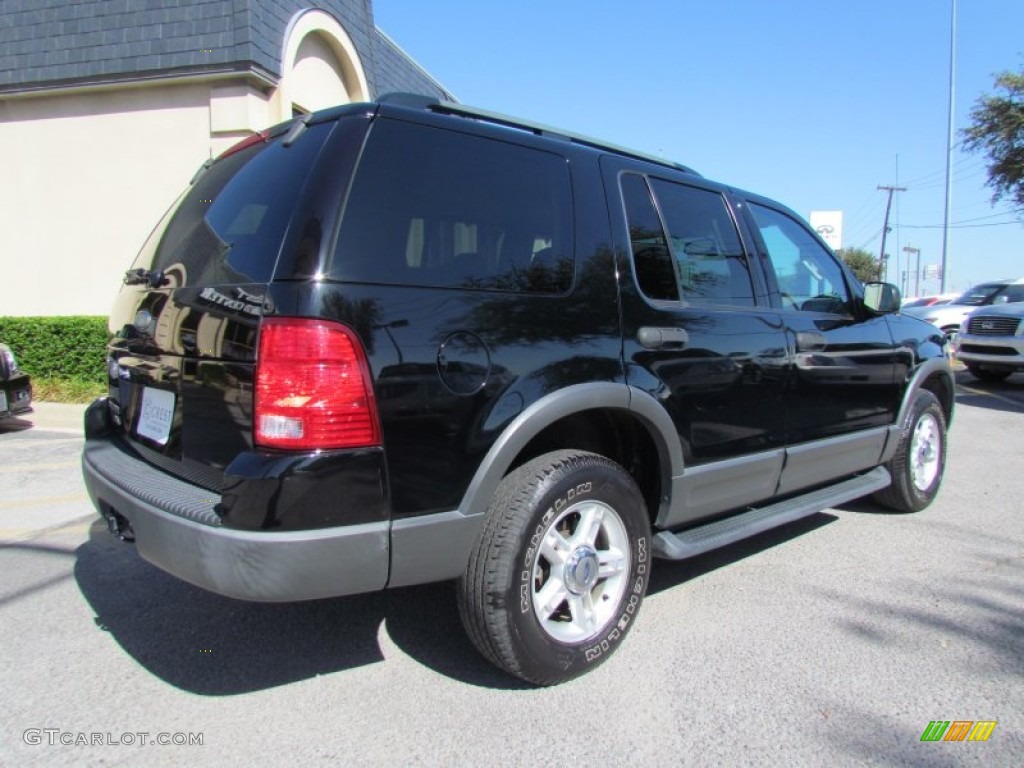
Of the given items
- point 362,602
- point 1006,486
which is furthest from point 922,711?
point 1006,486

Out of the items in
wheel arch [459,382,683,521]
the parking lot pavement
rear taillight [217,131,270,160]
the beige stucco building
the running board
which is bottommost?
the parking lot pavement

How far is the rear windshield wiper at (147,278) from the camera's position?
2.75 meters

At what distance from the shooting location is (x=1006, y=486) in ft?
18.6

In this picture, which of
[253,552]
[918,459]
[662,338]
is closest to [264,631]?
[253,552]

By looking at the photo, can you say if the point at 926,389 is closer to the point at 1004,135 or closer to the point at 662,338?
the point at 662,338

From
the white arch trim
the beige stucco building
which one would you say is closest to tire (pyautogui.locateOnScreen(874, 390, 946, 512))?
the beige stucco building

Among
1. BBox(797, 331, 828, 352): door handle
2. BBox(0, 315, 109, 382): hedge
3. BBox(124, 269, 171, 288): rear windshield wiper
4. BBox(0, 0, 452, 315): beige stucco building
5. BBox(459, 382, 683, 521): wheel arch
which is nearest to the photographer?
BBox(459, 382, 683, 521): wheel arch

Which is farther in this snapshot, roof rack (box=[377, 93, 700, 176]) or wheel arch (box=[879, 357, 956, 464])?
wheel arch (box=[879, 357, 956, 464])

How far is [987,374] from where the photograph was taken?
1273 cm

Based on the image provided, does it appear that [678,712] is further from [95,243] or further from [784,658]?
[95,243]

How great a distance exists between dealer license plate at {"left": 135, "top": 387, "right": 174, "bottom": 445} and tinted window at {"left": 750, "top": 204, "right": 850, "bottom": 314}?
116 inches

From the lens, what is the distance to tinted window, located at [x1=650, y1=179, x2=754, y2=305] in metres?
3.25

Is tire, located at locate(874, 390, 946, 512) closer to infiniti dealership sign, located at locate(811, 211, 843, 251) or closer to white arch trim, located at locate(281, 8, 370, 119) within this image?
white arch trim, located at locate(281, 8, 370, 119)

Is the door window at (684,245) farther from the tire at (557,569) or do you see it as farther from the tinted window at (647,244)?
the tire at (557,569)
